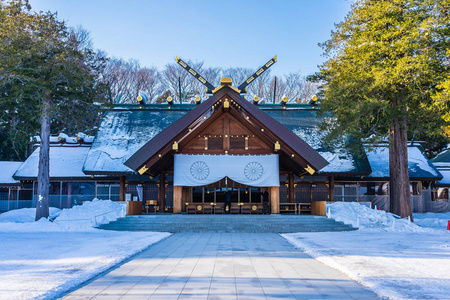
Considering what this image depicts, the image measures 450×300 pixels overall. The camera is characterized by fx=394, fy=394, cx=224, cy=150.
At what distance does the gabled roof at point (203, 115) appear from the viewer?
18.0 m

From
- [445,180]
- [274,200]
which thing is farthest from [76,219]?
[445,180]

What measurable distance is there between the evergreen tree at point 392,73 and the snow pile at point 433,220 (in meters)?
2.03

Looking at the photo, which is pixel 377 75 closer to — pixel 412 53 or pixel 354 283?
pixel 412 53

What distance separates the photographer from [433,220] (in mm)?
21219

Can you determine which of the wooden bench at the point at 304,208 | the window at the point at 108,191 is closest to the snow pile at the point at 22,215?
the window at the point at 108,191

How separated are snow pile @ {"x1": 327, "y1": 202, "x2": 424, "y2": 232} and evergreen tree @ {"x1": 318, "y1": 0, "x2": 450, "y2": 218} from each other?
5.95ft

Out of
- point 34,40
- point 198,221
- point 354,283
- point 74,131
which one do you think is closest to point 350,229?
point 198,221

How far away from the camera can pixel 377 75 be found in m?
17.2

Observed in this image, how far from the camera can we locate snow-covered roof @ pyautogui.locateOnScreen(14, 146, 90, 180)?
2361 cm

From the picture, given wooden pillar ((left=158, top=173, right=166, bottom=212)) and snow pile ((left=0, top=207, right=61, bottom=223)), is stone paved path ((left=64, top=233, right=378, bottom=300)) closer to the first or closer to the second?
wooden pillar ((left=158, top=173, right=166, bottom=212))

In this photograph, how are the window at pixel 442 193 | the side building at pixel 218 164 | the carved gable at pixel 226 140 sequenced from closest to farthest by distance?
the side building at pixel 218 164, the carved gable at pixel 226 140, the window at pixel 442 193

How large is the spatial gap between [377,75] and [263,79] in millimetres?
24556

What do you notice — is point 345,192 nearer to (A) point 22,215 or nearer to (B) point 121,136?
(B) point 121,136

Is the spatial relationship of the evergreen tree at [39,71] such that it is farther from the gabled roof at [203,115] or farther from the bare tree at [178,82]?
the bare tree at [178,82]
